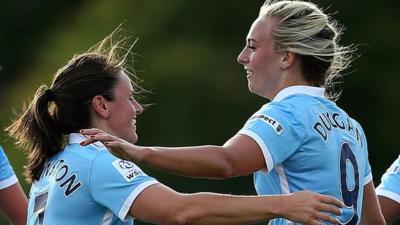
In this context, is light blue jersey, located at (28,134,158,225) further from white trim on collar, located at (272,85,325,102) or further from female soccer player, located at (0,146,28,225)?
female soccer player, located at (0,146,28,225)

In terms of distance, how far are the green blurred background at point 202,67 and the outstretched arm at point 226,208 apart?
927 cm

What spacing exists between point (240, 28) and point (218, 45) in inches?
14.8

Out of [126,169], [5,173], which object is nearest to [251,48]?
[126,169]

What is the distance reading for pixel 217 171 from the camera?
203 inches

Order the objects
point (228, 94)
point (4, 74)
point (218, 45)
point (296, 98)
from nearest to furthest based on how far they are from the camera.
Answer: point (296, 98)
point (228, 94)
point (218, 45)
point (4, 74)

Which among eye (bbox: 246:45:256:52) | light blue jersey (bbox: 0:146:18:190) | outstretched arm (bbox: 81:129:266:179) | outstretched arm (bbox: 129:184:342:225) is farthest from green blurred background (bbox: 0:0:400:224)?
outstretched arm (bbox: 129:184:342:225)

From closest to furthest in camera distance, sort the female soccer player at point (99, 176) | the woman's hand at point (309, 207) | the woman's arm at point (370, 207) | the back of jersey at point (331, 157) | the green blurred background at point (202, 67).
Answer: the woman's hand at point (309, 207) → the female soccer player at point (99, 176) → the back of jersey at point (331, 157) → the woman's arm at point (370, 207) → the green blurred background at point (202, 67)

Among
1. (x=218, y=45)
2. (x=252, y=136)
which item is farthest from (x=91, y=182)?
(x=218, y=45)

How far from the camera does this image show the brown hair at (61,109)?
551 cm

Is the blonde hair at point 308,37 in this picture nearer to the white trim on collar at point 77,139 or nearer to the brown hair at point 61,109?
the brown hair at point 61,109

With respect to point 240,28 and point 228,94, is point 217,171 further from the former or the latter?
point 240,28

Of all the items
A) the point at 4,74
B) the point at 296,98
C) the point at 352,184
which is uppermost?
the point at 296,98

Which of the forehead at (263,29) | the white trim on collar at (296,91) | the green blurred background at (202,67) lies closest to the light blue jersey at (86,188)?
the white trim on collar at (296,91)

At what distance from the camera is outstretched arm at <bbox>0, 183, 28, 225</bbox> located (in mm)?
6512
